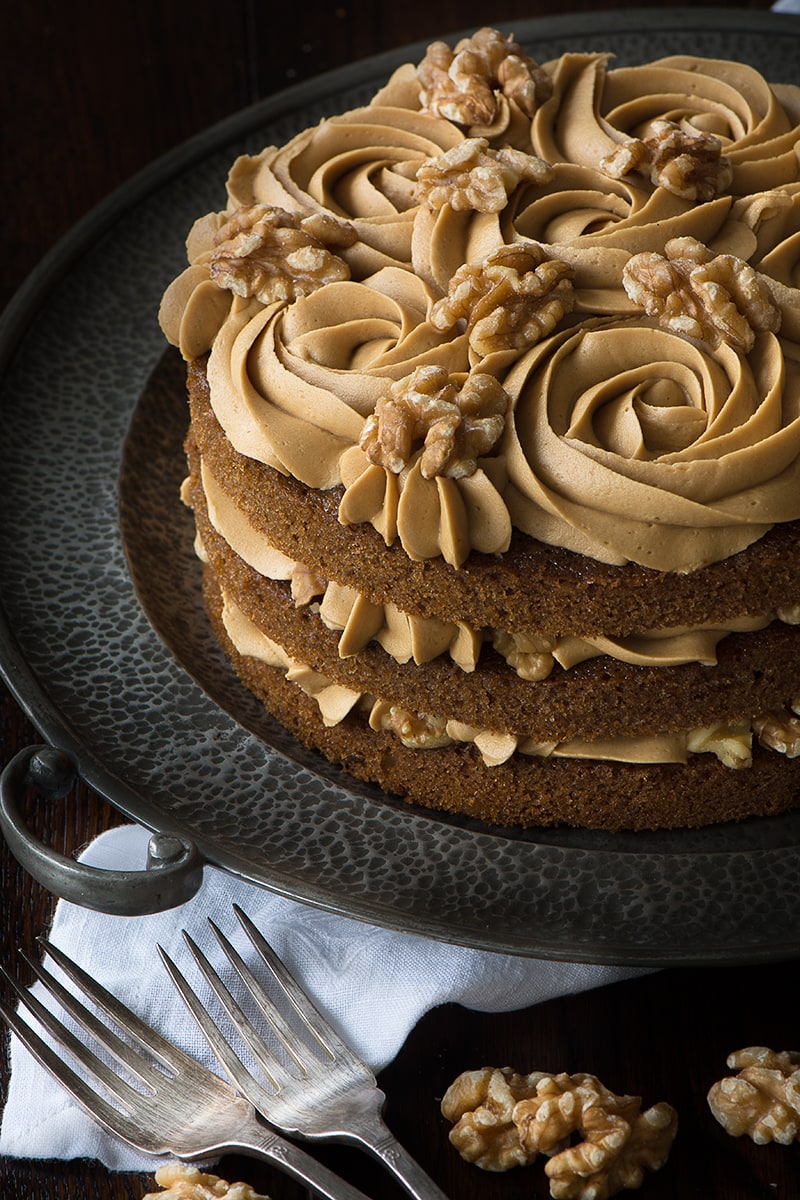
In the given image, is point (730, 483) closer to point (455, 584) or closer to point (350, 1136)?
point (455, 584)

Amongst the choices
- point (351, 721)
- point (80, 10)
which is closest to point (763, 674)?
point (351, 721)

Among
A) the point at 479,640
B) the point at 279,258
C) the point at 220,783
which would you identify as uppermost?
the point at 279,258

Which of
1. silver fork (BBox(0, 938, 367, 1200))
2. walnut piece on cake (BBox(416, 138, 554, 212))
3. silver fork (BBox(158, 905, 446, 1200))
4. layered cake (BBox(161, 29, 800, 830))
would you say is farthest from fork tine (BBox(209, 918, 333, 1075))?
walnut piece on cake (BBox(416, 138, 554, 212))

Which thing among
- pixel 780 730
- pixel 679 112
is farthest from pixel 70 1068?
pixel 679 112

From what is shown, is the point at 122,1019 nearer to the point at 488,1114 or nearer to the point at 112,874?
the point at 112,874

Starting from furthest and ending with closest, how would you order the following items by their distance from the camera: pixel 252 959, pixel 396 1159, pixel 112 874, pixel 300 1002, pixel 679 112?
pixel 679 112, pixel 252 959, pixel 300 1002, pixel 112 874, pixel 396 1159

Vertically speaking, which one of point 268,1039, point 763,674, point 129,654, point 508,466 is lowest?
point 268,1039

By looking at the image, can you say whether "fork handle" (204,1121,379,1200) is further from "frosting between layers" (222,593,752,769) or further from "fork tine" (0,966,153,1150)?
"frosting between layers" (222,593,752,769)
